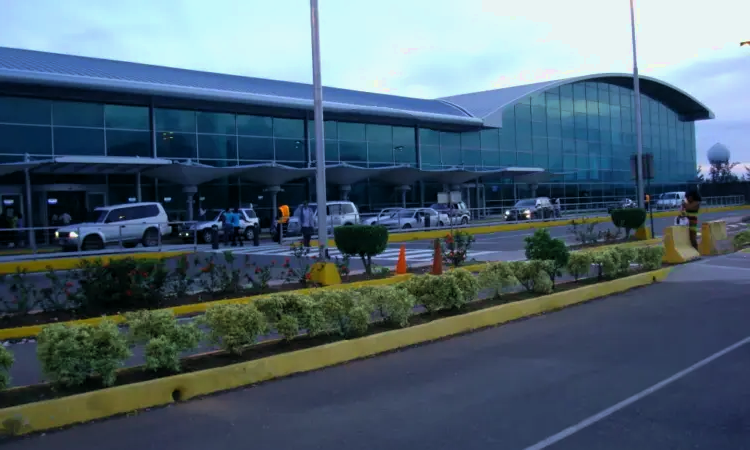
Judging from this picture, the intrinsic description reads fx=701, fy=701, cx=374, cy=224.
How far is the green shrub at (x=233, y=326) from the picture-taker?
811 cm

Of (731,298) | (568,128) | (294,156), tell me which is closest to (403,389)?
(731,298)

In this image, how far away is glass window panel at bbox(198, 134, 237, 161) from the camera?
3816 centimetres

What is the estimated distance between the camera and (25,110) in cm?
3173

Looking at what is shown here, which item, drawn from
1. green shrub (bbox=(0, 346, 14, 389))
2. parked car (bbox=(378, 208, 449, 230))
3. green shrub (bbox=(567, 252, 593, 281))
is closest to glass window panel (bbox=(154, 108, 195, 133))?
parked car (bbox=(378, 208, 449, 230))

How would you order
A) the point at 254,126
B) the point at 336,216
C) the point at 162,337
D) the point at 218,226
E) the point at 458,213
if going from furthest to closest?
the point at 458,213
the point at 254,126
the point at 336,216
the point at 218,226
the point at 162,337

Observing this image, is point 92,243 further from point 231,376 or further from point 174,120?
point 231,376

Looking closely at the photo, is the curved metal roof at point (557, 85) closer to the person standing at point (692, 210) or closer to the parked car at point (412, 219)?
the parked car at point (412, 219)

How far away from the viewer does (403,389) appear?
7.33 m

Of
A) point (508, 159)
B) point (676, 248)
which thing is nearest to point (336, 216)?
point (676, 248)

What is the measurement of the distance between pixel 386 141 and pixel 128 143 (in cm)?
1812

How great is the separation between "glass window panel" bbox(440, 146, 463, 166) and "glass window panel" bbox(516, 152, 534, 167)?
731 cm

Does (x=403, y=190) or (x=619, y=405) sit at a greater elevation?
(x=403, y=190)

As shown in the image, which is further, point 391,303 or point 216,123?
point 216,123

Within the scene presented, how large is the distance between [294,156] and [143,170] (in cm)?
1155
